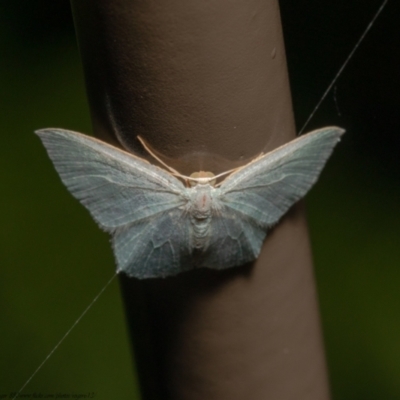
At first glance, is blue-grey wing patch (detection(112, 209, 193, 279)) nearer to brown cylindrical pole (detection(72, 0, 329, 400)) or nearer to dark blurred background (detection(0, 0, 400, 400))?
brown cylindrical pole (detection(72, 0, 329, 400))

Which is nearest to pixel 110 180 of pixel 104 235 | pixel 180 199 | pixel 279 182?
pixel 180 199

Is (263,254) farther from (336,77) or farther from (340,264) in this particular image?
(340,264)

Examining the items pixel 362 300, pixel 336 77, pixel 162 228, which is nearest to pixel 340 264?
pixel 362 300

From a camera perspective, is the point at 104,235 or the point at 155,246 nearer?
the point at 155,246

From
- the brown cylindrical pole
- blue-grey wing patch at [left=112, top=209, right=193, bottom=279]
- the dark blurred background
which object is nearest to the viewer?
the brown cylindrical pole

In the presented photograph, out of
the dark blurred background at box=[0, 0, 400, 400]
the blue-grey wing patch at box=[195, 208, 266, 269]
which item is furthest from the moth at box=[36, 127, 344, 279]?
the dark blurred background at box=[0, 0, 400, 400]

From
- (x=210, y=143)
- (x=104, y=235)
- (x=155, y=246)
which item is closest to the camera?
(x=210, y=143)

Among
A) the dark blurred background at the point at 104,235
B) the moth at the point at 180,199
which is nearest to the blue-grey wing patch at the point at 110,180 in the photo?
the moth at the point at 180,199

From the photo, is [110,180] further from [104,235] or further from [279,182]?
[104,235]
